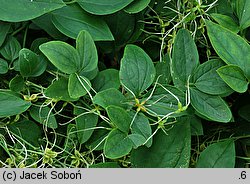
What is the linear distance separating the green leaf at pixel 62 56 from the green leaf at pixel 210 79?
0.54 ft

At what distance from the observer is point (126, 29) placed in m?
0.78

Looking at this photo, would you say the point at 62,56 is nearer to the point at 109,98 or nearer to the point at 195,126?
the point at 109,98

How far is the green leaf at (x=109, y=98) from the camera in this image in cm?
67

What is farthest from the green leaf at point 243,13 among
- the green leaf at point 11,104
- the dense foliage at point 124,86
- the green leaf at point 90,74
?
the green leaf at point 11,104

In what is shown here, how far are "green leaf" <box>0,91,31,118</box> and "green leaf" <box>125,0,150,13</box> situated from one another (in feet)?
0.66

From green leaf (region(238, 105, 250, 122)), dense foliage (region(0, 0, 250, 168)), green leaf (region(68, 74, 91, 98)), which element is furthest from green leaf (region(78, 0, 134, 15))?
green leaf (region(238, 105, 250, 122))

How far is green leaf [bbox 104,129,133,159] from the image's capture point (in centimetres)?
64

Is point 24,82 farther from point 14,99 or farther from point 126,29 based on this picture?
point 126,29

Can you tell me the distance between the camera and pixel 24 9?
0.71m

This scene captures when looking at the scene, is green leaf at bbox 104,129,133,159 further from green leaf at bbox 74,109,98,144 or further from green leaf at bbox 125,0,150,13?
green leaf at bbox 125,0,150,13

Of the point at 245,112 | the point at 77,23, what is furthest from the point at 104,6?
the point at 245,112

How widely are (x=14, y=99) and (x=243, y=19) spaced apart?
0.34 meters

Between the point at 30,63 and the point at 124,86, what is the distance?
0.47 feet
